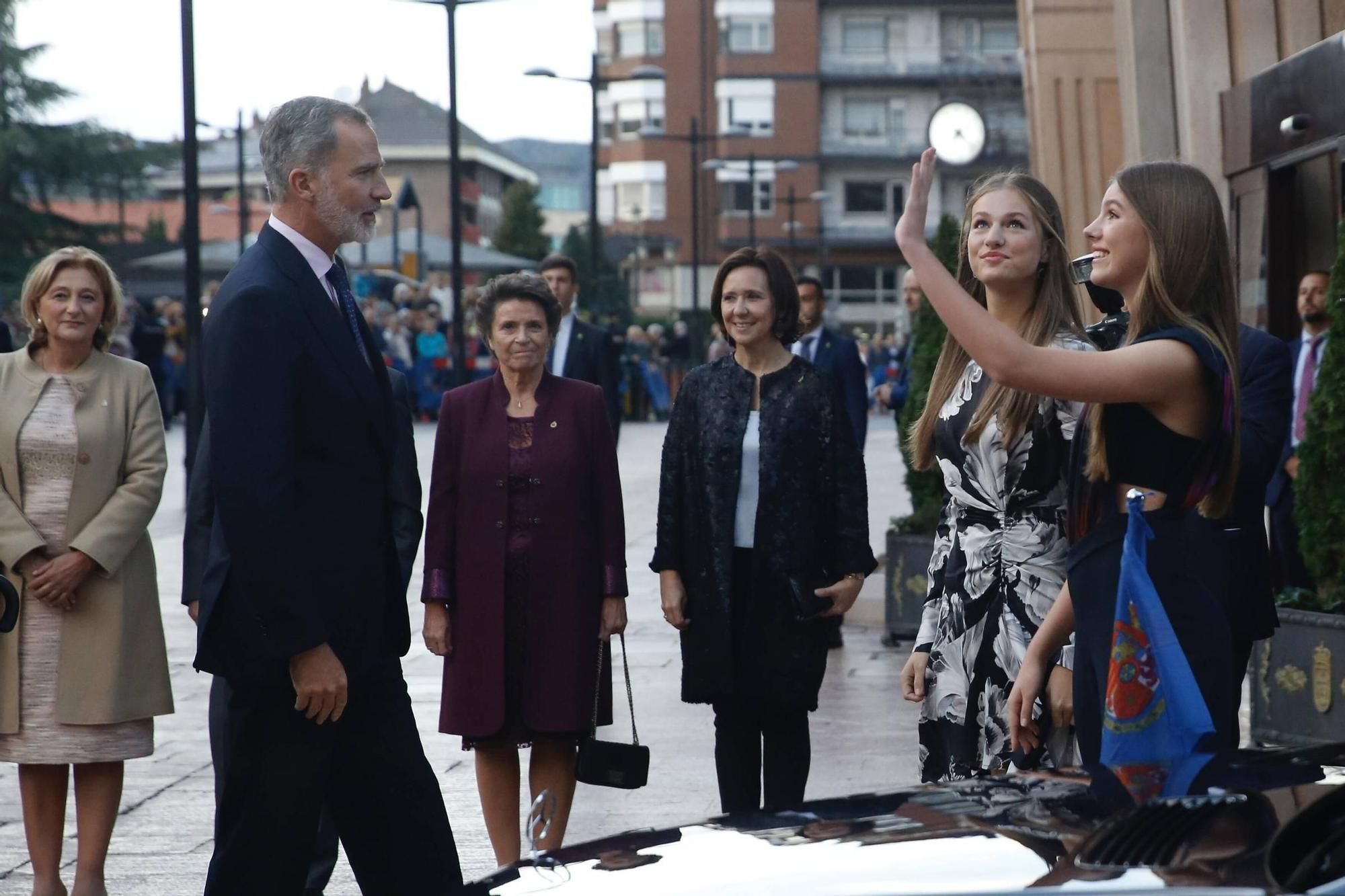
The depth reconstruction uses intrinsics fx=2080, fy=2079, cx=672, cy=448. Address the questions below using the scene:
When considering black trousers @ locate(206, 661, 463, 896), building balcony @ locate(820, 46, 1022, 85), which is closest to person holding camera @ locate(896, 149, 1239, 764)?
black trousers @ locate(206, 661, 463, 896)

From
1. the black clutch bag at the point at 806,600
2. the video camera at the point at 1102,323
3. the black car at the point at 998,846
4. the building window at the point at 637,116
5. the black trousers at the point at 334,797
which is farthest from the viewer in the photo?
the building window at the point at 637,116

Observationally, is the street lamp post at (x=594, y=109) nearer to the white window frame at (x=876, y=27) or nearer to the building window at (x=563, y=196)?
the white window frame at (x=876, y=27)

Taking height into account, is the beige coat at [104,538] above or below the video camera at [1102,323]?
below

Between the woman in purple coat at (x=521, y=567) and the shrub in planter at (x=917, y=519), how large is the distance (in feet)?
16.0

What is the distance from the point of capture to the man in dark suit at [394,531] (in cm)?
565

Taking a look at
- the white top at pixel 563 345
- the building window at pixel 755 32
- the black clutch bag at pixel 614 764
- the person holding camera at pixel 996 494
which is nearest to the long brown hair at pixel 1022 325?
the person holding camera at pixel 996 494

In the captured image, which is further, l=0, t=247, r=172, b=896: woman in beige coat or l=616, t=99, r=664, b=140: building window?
l=616, t=99, r=664, b=140: building window

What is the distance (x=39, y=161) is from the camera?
56.9 meters

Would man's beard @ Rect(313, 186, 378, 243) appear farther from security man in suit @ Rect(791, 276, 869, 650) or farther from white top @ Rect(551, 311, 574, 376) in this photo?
white top @ Rect(551, 311, 574, 376)

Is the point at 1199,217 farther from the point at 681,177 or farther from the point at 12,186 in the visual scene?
the point at 681,177

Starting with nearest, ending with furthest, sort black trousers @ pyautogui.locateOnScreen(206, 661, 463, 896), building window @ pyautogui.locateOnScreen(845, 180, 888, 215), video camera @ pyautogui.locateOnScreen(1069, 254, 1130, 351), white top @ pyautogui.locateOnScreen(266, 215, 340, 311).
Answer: black trousers @ pyautogui.locateOnScreen(206, 661, 463, 896)
white top @ pyautogui.locateOnScreen(266, 215, 340, 311)
video camera @ pyautogui.locateOnScreen(1069, 254, 1130, 351)
building window @ pyautogui.locateOnScreen(845, 180, 888, 215)

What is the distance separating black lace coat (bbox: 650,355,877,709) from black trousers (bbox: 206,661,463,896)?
171 cm

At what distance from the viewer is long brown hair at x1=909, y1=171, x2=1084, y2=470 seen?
4.45 meters

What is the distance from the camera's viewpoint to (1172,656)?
3213mm
